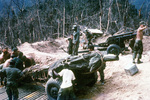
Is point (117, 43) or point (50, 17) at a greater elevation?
point (50, 17)

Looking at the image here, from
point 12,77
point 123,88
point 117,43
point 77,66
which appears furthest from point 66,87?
point 117,43

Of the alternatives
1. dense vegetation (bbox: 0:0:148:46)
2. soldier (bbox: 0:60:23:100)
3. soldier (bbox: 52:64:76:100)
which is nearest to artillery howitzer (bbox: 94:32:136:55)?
soldier (bbox: 52:64:76:100)

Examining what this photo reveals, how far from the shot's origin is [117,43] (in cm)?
1014

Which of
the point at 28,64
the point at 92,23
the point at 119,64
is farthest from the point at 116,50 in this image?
the point at 92,23

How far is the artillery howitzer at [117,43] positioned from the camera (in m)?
9.58

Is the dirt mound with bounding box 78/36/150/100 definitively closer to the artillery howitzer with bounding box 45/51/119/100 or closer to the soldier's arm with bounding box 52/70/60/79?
the artillery howitzer with bounding box 45/51/119/100

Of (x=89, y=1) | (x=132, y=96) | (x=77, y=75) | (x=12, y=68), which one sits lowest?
(x=132, y=96)

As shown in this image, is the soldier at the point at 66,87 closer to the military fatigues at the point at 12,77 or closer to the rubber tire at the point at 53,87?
the rubber tire at the point at 53,87

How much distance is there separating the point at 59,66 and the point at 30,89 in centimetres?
269

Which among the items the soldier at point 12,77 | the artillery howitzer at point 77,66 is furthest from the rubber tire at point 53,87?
the soldier at point 12,77

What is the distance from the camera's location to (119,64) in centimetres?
823

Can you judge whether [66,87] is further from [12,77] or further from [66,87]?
[12,77]

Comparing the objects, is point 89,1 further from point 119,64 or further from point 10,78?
point 10,78

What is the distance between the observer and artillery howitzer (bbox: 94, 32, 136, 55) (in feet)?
31.4
